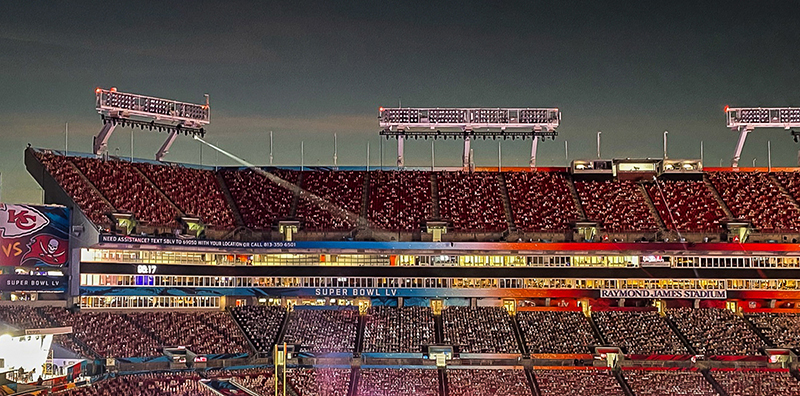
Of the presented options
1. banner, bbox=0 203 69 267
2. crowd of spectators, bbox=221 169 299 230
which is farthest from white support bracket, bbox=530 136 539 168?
banner, bbox=0 203 69 267

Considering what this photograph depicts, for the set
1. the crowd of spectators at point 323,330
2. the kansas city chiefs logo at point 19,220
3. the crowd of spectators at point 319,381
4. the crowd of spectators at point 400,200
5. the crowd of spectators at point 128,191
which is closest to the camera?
the crowd of spectators at point 319,381

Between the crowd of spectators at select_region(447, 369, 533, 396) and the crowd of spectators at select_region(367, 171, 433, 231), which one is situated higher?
the crowd of spectators at select_region(367, 171, 433, 231)

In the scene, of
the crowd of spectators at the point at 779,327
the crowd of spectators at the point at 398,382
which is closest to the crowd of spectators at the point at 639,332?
the crowd of spectators at the point at 779,327

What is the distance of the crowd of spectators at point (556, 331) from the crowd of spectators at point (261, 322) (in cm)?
1816

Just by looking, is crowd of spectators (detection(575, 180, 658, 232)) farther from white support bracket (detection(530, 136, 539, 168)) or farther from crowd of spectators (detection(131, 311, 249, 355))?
crowd of spectators (detection(131, 311, 249, 355))

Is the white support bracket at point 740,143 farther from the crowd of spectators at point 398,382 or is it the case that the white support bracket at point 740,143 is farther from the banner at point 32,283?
the banner at point 32,283

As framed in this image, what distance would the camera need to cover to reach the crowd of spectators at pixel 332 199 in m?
93.2

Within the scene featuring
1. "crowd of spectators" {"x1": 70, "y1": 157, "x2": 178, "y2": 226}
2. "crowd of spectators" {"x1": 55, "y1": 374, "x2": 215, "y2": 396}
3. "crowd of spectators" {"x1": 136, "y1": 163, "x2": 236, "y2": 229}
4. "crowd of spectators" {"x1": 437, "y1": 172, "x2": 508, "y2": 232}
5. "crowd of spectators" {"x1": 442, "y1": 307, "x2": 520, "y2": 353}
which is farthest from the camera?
"crowd of spectators" {"x1": 437, "y1": 172, "x2": 508, "y2": 232}

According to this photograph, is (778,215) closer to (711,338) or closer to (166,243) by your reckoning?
(711,338)

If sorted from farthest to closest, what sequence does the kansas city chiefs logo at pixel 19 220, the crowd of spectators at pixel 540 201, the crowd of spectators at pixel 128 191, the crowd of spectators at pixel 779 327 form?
the crowd of spectators at pixel 540 201
the crowd of spectators at pixel 128 191
the crowd of spectators at pixel 779 327
the kansas city chiefs logo at pixel 19 220

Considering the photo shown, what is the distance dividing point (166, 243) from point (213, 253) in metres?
5.00

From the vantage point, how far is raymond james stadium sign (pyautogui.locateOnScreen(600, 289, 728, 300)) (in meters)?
89.8

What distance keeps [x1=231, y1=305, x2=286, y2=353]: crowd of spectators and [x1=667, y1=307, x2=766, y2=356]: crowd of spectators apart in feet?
97.8

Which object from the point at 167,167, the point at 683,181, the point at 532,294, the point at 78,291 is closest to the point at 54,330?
the point at 78,291
